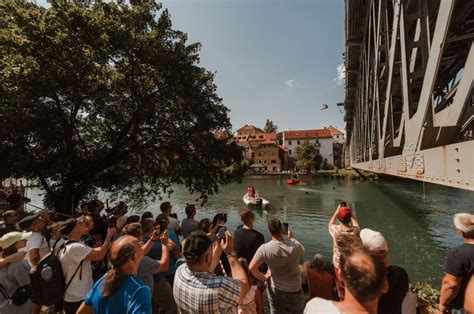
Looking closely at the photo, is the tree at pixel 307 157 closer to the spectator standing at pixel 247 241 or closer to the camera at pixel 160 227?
the spectator standing at pixel 247 241

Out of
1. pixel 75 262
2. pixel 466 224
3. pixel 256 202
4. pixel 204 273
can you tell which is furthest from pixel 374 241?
pixel 256 202

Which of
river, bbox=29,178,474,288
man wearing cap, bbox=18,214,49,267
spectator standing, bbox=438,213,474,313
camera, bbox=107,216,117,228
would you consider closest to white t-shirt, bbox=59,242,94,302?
man wearing cap, bbox=18,214,49,267

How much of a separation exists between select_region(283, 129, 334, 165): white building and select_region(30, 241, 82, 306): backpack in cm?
8740

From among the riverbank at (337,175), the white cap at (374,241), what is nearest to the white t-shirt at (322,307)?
the white cap at (374,241)

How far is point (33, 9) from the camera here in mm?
8922

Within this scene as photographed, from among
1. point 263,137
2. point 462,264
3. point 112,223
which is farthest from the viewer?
point 263,137

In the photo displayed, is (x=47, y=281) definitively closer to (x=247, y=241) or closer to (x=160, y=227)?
(x=160, y=227)

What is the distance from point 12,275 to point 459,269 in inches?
220

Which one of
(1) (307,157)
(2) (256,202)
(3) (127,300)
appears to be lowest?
(2) (256,202)

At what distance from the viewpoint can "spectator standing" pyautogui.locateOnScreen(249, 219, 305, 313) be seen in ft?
11.0

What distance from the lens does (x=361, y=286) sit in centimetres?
152

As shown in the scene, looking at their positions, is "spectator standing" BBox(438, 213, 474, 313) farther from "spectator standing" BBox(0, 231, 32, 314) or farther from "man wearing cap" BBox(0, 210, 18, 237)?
"man wearing cap" BBox(0, 210, 18, 237)

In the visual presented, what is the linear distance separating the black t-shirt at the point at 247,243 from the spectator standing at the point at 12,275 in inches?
119

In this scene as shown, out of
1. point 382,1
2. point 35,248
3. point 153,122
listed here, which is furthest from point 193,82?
point 35,248
